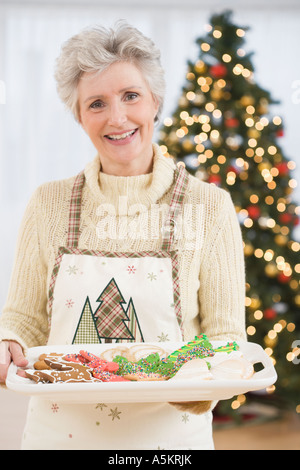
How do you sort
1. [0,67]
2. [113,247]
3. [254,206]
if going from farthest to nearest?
[0,67] → [254,206] → [113,247]

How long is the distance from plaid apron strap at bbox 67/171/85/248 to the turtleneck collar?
0.04 m

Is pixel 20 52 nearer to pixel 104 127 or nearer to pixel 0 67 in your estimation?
pixel 0 67

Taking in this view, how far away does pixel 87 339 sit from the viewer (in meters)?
1.35

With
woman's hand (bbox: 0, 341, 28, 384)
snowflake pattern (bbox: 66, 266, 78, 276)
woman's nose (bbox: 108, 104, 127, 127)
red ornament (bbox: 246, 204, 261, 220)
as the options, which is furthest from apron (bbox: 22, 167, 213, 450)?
red ornament (bbox: 246, 204, 261, 220)

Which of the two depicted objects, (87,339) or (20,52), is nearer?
(87,339)

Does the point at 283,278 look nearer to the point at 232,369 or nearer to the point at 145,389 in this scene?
the point at 232,369

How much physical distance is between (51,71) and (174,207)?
310cm

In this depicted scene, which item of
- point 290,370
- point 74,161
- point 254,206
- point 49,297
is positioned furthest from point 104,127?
point 74,161

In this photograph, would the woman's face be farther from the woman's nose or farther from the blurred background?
the blurred background

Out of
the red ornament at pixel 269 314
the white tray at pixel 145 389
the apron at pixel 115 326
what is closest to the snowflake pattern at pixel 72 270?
the apron at pixel 115 326

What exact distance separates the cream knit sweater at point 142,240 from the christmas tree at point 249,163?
1734mm

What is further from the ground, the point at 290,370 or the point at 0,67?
the point at 0,67

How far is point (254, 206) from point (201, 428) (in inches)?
78.6
